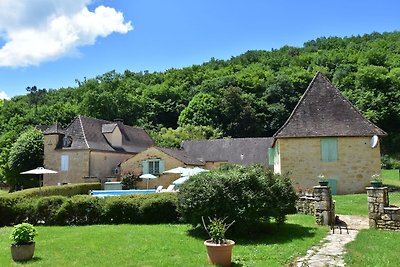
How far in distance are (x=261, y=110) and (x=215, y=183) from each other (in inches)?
2453

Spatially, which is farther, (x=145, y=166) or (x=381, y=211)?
(x=145, y=166)

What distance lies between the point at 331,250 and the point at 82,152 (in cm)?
2790

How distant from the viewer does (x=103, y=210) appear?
14.8 m

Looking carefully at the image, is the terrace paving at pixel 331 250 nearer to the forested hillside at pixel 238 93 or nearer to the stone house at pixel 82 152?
the stone house at pixel 82 152

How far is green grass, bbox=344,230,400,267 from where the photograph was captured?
26.6ft

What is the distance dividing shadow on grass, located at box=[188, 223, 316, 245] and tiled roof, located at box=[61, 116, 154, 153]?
79.1ft

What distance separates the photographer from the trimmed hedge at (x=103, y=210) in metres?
14.7

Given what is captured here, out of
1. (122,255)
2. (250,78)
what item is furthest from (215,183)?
(250,78)

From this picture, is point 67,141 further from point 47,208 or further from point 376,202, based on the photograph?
point 376,202

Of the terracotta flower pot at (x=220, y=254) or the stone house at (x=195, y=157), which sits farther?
the stone house at (x=195, y=157)

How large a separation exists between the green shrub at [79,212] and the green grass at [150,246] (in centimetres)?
111

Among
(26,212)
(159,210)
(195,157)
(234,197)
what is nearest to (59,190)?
(26,212)

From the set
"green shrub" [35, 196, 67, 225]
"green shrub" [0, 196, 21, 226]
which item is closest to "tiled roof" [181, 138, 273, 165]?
"green shrub" [35, 196, 67, 225]

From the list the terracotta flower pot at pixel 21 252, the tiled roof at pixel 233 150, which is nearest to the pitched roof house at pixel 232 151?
the tiled roof at pixel 233 150
